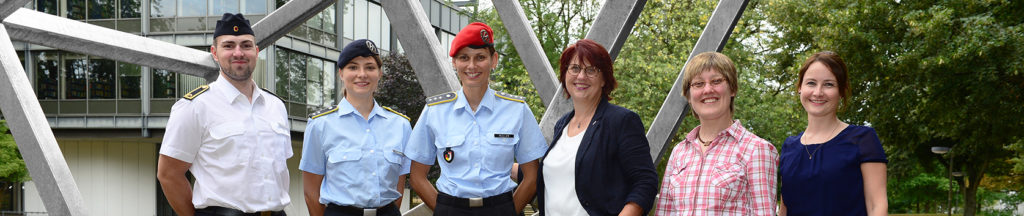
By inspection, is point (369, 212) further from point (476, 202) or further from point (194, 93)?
point (194, 93)

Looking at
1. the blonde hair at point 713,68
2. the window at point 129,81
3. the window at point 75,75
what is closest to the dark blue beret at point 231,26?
the blonde hair at point 713,68

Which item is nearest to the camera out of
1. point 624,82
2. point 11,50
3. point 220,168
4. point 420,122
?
point 220,168

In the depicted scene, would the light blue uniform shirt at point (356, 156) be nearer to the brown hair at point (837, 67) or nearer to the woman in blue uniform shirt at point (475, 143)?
the woman in blue uniform shirt at point (475, 143)

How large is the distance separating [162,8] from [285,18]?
2103cm

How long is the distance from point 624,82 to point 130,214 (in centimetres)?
1509

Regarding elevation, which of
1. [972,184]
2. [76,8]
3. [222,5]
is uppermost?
[222,5]

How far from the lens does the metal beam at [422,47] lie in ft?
12.2

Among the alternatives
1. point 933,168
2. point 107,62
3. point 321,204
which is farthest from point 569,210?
point 933,168

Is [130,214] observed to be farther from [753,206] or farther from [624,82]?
[753,206]

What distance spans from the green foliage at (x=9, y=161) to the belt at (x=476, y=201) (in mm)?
22082

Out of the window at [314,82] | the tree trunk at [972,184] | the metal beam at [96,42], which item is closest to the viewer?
the metal beam at [96,42]

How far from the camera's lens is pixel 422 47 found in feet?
12.4

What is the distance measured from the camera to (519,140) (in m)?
3.31

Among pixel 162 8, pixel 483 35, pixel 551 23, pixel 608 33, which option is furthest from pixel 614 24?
pixel 162 8
